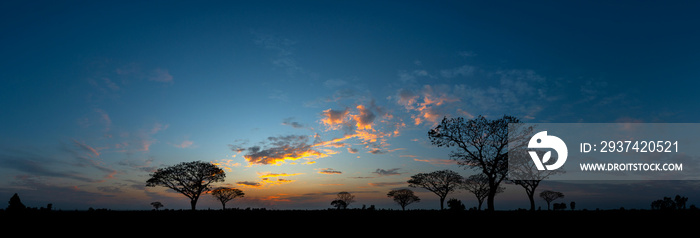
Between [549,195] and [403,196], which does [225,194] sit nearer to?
[403,196]

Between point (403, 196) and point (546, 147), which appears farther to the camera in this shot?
point (403, 196)

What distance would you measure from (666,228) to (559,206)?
13276 centimetres

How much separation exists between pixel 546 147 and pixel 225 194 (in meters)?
115

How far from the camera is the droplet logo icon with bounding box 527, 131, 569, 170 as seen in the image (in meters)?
47.8

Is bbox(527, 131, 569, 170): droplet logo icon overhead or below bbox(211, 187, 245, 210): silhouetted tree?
overhead

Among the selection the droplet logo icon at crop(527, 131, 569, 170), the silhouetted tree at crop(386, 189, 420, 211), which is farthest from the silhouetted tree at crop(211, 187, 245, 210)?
the droplet logo icon at crop(527, 131, 569, 170)

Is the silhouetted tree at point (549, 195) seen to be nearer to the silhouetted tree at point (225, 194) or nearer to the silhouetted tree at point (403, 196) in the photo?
the silhouetted tree at point (403, 196)

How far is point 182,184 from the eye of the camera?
85625 millimetres

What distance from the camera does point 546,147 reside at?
5156cm

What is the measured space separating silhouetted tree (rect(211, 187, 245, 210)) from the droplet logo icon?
357ft

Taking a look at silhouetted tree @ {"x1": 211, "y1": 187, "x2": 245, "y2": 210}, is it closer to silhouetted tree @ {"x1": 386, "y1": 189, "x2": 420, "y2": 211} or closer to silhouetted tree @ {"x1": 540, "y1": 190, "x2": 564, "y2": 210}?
silhouetted tree @ {"x1": 386, "y1": 189, "x2": 420, "y2": 211}

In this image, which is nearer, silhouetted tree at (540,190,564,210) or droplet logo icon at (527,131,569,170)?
droplet logo icon at (527,131,569,170)

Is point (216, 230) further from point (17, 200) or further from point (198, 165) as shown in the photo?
point (198, 165)

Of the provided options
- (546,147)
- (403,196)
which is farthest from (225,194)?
(546,147)
